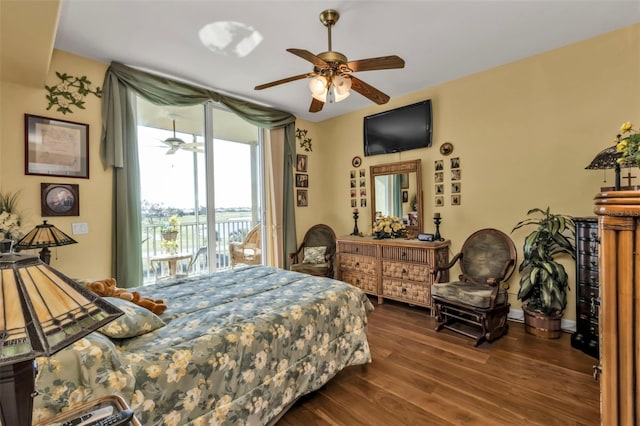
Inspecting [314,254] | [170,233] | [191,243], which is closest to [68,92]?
[170,233]

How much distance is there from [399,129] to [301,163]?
65.3 inches

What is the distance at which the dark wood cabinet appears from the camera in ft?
7.80

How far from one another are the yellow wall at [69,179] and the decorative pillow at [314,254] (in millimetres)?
2436

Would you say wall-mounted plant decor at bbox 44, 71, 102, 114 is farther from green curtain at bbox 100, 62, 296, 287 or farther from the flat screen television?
the flat screen television

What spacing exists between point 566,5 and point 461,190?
1.91m

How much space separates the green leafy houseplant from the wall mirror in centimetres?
134

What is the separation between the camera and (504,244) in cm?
315

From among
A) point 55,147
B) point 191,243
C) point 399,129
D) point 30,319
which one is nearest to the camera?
point 30,319

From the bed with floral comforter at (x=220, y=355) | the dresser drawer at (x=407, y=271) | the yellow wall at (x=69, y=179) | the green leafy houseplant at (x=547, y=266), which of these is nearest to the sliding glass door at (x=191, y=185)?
the yellow wall at (x=69, y=179)

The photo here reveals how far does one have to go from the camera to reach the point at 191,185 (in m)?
3.78

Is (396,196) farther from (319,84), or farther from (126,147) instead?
(126,147)

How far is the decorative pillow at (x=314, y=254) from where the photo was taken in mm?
4293

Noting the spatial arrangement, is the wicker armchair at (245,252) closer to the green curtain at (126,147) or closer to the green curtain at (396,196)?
the green curtain at (126,147)

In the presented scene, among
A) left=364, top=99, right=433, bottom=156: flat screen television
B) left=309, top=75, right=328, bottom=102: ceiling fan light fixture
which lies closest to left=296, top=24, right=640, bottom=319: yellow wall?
left=364, top=99, right=433, bottom=156: flat screen television
